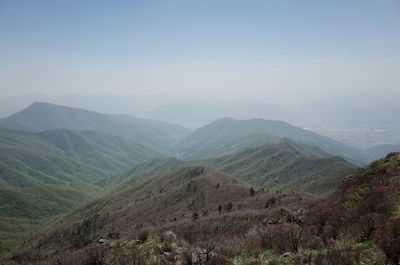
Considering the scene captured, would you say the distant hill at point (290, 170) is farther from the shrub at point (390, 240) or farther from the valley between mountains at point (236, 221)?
the shrub at point (390, 240)

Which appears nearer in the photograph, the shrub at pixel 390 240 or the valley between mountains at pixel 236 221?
the shrub at pixel 390 240

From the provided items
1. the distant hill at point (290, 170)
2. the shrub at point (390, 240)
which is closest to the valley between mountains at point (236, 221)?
the shrub at point (390, 240)

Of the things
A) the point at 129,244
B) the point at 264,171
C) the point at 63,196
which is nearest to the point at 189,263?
the point at 129,244

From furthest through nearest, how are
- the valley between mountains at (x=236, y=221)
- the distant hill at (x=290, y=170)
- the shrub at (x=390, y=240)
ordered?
the distant hill at (x=290, y=170) → the valley between mountains at (x=236, y=221) → the shrub at (x=390, y=240)

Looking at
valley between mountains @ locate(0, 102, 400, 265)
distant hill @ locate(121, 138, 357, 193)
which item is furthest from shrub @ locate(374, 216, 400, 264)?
distant hill @ locate(121, 138, 357, 193)

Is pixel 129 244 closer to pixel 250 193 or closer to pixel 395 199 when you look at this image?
pixel 395 199

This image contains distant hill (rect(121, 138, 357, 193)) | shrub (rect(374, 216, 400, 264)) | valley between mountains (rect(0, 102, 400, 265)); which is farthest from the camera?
distant hill (rect(121, 138, 357, 193))

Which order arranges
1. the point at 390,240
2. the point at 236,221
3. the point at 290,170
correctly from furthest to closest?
the point at 290,170
the point at 236,221
the point at 390,240

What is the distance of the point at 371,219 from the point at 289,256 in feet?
13.9

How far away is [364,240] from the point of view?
8.59 meters

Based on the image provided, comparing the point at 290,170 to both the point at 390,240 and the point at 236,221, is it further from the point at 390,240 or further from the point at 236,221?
the point at 390,240

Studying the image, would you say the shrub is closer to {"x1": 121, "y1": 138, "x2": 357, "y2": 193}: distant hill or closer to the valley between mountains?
the valley between mountains

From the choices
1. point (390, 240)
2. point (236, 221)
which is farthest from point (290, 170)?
point (390, 240)

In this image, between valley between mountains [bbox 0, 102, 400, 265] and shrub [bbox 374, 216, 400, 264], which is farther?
valley between mountains [bbox 0, 102, 400, 265]
